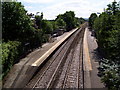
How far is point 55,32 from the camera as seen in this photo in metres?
61.9

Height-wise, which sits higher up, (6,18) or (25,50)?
(6,18)

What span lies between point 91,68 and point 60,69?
3.20 meters

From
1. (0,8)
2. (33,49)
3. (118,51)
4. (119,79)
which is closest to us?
(119,79)

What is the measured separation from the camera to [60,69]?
66.5 ft

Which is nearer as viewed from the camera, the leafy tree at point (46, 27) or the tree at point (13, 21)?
the tree at point (13, 21)

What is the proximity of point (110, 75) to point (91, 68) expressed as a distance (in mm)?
8804

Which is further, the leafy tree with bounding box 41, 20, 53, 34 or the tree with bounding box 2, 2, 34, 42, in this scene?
the leafy tree with bounding box 41, 20, 53, 34

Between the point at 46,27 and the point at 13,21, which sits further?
the point at 46,27

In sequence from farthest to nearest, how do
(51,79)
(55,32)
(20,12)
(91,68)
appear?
1. (55,32)
2. (20,12)
3. (91,68)
4. (51,79)

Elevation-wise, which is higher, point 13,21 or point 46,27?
point 13,21

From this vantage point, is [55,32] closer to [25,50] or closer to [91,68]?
[25,50]

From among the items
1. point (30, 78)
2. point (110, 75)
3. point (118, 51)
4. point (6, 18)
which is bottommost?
point (30, 78)

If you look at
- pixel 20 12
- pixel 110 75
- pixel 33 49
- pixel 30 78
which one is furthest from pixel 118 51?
pixel 33 49

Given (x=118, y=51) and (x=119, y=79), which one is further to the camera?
(x=118, y=51)
